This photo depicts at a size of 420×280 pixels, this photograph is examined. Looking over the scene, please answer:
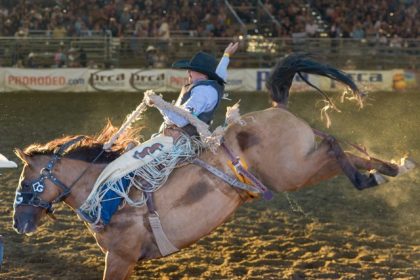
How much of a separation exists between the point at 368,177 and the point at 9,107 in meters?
10.7

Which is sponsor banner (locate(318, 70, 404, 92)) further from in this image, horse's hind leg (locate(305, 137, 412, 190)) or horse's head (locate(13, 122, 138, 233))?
horse's head (locate(13, 122, 138, 233))

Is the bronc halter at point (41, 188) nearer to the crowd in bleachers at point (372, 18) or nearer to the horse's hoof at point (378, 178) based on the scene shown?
the horse's hoof at point (378, 178)

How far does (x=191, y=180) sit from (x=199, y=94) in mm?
626

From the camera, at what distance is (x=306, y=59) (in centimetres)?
530

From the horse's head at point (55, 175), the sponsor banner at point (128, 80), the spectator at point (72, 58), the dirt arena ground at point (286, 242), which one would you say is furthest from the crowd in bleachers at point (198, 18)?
the horse's head at point (55, 175)

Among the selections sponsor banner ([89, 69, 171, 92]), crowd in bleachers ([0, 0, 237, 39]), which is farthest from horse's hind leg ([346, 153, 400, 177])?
crowd in bleachers ([0, 0, 237, 39])

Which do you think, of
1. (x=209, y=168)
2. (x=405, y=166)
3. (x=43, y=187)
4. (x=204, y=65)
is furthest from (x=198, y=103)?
(x=405, y=166)

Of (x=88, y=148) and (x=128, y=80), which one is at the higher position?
(x=88, y=148)

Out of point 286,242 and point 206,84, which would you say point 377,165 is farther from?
point 286,242

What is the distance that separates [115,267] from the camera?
16.2 feet

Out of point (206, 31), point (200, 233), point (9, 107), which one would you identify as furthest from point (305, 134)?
point (206, 31)

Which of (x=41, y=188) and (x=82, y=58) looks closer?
(x=41, y=188)

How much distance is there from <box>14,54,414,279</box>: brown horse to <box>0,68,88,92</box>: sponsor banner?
1257cm

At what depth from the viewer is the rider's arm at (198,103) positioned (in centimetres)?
497
